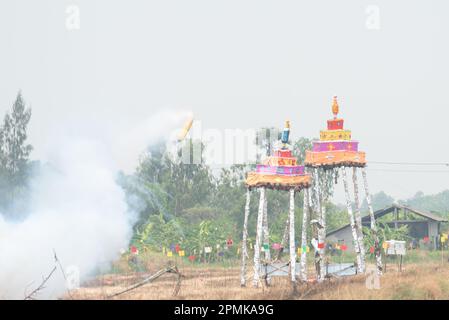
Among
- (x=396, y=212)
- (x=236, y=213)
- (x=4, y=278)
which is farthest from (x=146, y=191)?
(x=4, y=278)

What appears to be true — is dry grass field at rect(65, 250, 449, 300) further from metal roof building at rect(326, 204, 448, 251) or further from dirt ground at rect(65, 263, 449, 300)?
metal roof building at rect(326, 204, 448, 251)

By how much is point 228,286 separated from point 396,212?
103 ft

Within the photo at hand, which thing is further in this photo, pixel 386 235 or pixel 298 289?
pixel 386 235

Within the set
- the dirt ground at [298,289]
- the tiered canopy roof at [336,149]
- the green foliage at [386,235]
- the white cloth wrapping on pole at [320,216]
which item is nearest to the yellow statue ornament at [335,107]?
the tiered canopy roof at [336,149]

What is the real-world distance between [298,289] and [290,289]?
34 centimetres

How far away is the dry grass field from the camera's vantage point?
29.9 metres

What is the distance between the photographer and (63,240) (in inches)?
1394

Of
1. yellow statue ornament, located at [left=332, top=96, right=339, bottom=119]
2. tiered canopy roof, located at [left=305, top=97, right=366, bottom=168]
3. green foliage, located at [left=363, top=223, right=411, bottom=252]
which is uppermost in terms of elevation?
yellow statue ornament, located at [left=332, top=96, right=339, bottom=119]

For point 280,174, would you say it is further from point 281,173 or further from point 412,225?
point 412,225

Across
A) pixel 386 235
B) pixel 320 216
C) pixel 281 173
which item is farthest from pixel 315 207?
pixel 386 235

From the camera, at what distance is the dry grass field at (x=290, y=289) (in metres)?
29.9

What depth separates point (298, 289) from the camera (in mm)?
31094

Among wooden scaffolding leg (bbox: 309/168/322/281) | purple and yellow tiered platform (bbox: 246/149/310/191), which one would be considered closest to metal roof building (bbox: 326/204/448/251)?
wooden scaffolding leg (bbox: 309/168/322/281)
